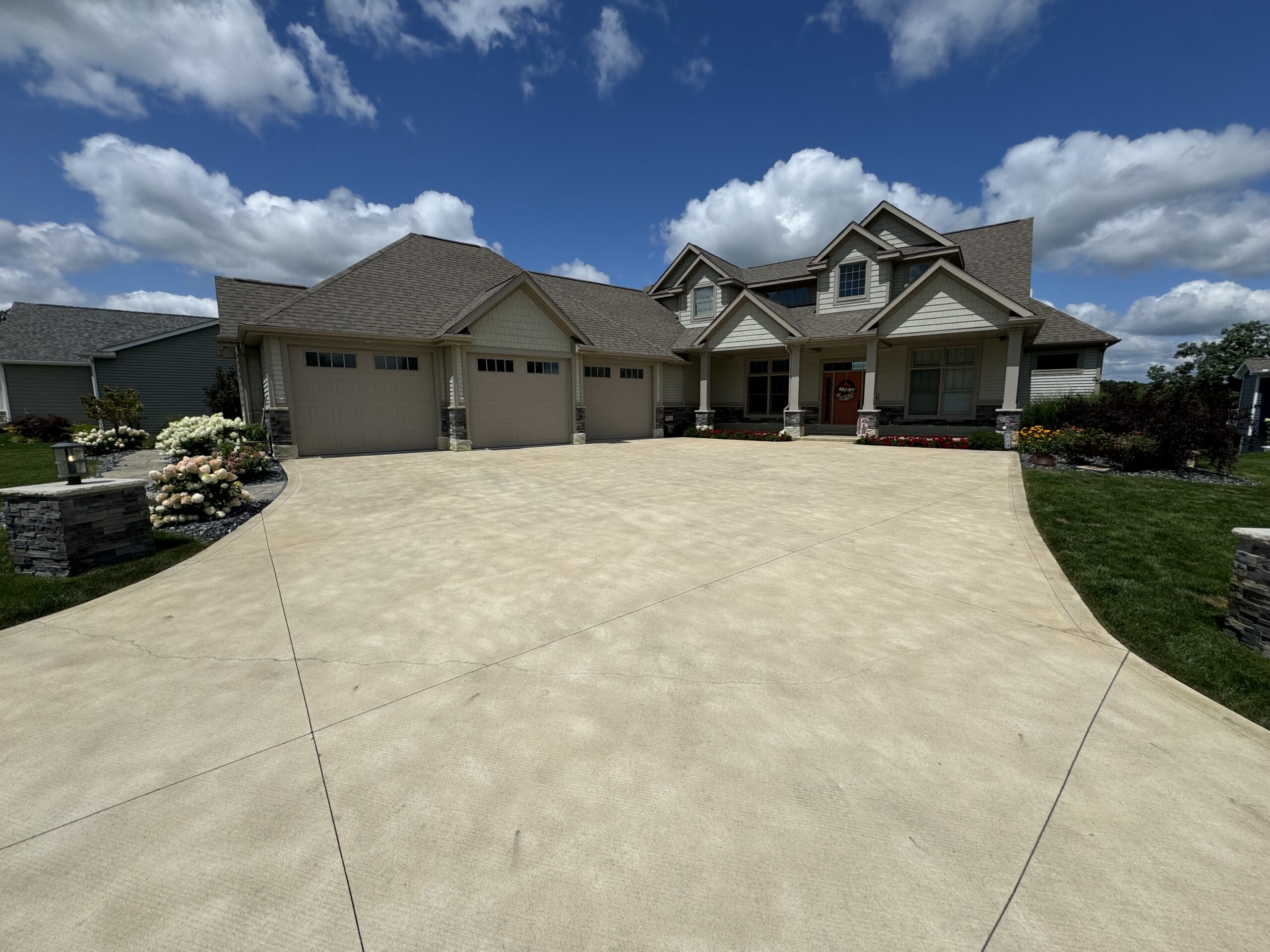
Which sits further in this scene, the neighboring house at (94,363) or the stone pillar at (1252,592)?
the neighboring house at (94,363)

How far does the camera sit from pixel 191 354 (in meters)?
24.8

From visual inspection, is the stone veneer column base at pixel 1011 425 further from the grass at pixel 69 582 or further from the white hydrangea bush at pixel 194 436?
the white hydrangea bush at pixel 194 436

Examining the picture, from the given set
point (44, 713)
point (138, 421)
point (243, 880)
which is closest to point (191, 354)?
point (138, 421)

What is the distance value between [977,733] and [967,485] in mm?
8260

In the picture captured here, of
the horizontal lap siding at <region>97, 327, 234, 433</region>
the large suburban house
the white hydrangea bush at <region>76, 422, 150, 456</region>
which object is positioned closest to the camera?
the large suburban house

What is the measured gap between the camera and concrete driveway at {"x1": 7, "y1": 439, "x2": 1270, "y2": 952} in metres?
1.80

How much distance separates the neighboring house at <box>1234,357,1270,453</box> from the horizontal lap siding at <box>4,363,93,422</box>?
4760 cm

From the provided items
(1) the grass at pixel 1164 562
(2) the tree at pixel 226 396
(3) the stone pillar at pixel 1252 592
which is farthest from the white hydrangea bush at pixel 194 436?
(3) the stone pillar at pixel 1252 592

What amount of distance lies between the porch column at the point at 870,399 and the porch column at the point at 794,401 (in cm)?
219

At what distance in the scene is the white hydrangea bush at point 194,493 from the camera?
7160 mm

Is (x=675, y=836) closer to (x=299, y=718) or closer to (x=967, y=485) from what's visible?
(x=299, y=718)

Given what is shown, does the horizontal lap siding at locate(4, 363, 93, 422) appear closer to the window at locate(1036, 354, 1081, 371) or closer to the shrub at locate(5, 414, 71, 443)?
the shrub at locate(5, 414, 71, 443)

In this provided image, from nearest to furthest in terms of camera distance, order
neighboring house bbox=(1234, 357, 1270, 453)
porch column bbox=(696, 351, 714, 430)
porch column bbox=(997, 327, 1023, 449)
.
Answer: porch column bbox=(997, 327, 1023, 449) < neighboring house bbox=(1234, 357, 1270, 453) < porch column bbox=(696, 351, 714, 430)

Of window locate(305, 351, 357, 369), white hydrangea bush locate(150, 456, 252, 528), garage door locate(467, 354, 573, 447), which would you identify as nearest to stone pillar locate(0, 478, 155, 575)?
white hydrangea bush locate(150, 456, 252, 528)
